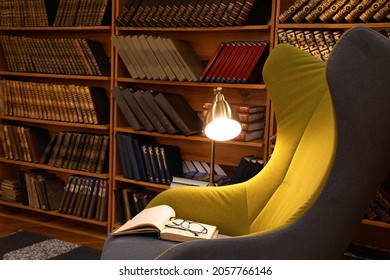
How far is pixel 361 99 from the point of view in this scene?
157 centimetres

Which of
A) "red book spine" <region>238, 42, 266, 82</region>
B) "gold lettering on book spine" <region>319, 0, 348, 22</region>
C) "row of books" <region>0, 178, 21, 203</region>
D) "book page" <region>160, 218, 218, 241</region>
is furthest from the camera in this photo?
"row of books" <region>0, 178, 21, 203</region>

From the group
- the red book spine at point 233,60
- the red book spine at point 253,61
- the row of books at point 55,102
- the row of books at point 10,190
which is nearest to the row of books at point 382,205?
the red book spine at point 253,61

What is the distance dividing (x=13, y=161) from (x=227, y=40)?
1940mm

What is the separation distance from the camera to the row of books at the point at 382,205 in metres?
2.60

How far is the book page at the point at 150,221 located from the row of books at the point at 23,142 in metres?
2.04

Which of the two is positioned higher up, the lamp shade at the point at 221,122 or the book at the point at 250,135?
the lamp shade at the point at 221,122

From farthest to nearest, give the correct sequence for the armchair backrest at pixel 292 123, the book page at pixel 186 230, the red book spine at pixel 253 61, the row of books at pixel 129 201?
the row of books at pixel 129 201 < the red book spine at pixel 253 61 < the armchair backrest at pixel 292 123 < the book page at pixel 186 230

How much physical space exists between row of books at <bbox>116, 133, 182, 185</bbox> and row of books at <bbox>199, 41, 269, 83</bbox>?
580 mm

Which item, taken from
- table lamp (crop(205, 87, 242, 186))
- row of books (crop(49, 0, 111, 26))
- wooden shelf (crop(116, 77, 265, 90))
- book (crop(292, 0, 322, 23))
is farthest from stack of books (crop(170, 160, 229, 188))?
row of books (crop(49, 0, 111, 26))

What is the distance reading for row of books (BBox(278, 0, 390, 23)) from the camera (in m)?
2.59

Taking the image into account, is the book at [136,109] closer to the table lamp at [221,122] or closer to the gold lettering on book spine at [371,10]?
the table lamp at [221,122]

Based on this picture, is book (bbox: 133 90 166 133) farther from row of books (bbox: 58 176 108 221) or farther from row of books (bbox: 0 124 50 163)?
row of books (bbox: 0 124 50 163)

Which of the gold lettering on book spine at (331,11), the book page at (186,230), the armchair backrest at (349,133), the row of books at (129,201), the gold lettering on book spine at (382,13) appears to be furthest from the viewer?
the row of books at (129,201)

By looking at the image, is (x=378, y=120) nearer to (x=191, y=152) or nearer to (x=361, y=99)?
(x=361, y=99)
